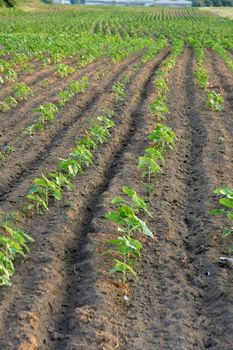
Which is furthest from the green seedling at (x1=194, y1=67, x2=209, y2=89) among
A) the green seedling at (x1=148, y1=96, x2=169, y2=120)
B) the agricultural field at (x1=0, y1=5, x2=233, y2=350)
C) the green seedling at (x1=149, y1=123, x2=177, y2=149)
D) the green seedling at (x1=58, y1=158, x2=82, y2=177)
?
the green seedling at (x1=58, y1=158, x2=82, y2=177)

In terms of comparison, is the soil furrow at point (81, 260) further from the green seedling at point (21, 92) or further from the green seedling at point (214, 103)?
the green seedling at point (21, 92)

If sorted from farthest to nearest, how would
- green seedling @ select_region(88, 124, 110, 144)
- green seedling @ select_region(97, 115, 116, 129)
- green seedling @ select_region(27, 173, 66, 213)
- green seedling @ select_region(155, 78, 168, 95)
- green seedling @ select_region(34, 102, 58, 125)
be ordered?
green seedling @ select_region(155, 78, 168, 95) < green seedling @ select_region(34, 102, 58, 125) < green seedling @ select_region(97, 115, 116, 129) < green seedling @ select_region(88, 124, 110, 144) < green seedling @ select_region(27, 173, 66, 213)

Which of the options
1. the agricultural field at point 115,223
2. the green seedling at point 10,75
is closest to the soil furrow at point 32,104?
the agricultural field at point 115,223

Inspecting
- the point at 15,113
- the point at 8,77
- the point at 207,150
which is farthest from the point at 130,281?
the point at 8,77

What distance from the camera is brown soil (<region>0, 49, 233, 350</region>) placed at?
4312mm

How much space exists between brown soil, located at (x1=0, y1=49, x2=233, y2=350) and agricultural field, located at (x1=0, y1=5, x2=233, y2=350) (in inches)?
0.5

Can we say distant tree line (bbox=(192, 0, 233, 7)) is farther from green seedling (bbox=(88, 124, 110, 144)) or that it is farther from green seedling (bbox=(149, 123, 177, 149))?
green seedling (bbox=(149, 123, 177, 149))

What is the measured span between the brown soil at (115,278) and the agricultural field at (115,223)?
13 mm

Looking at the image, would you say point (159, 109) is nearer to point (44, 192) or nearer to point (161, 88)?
point (161, 88)

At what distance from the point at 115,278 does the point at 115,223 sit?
1.14 m

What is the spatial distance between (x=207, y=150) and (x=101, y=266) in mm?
4193

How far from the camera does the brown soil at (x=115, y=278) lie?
4.31m

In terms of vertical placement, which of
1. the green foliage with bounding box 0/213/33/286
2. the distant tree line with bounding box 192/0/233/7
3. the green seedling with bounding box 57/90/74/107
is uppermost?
the green foliage with bounding box 0/213/33/286

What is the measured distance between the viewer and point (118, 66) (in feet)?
60.3
